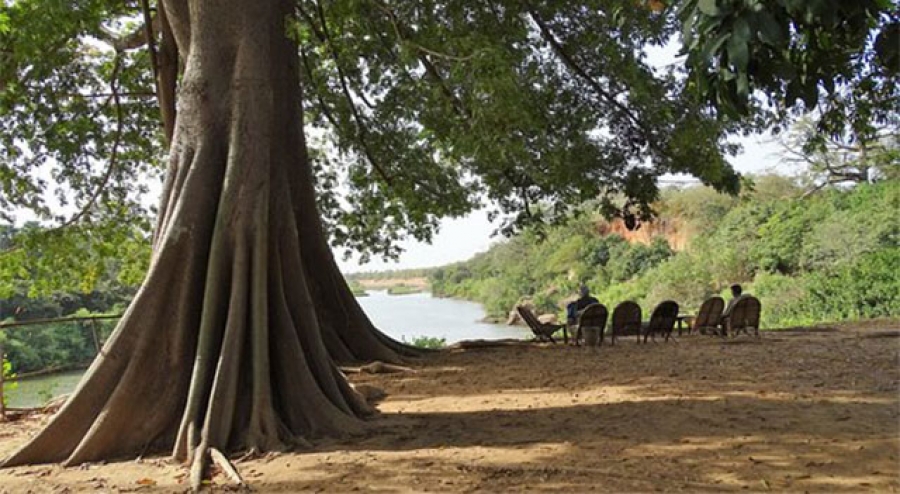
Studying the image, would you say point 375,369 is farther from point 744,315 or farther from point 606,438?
point 744,315

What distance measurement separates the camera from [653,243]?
144 feet

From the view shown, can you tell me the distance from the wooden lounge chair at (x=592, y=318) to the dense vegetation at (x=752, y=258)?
1.62 metres

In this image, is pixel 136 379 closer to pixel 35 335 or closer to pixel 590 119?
pixel 590 119

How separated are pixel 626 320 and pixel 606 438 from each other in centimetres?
707

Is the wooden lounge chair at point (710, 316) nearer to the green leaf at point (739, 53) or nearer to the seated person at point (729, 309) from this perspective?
the seated person at point (729, 309)

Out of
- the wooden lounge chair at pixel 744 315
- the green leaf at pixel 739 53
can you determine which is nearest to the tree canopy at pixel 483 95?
the green leaf at pixel 739 53

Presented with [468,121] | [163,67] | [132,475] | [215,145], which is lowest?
[132,475]

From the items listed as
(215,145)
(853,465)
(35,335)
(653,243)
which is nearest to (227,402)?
(215,145)

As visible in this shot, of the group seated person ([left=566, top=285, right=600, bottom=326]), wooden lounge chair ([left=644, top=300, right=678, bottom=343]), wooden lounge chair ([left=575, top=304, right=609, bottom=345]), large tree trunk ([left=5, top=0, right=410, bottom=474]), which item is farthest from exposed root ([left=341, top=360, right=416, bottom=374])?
wooden lounge chair ([left=644, top=300, right=678, bottom=343])

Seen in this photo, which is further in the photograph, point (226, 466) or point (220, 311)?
point (220, 311)

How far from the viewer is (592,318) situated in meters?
12.0

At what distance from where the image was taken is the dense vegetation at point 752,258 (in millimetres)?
21438

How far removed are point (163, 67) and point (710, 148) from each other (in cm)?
801

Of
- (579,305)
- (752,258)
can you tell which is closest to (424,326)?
(752,258)
